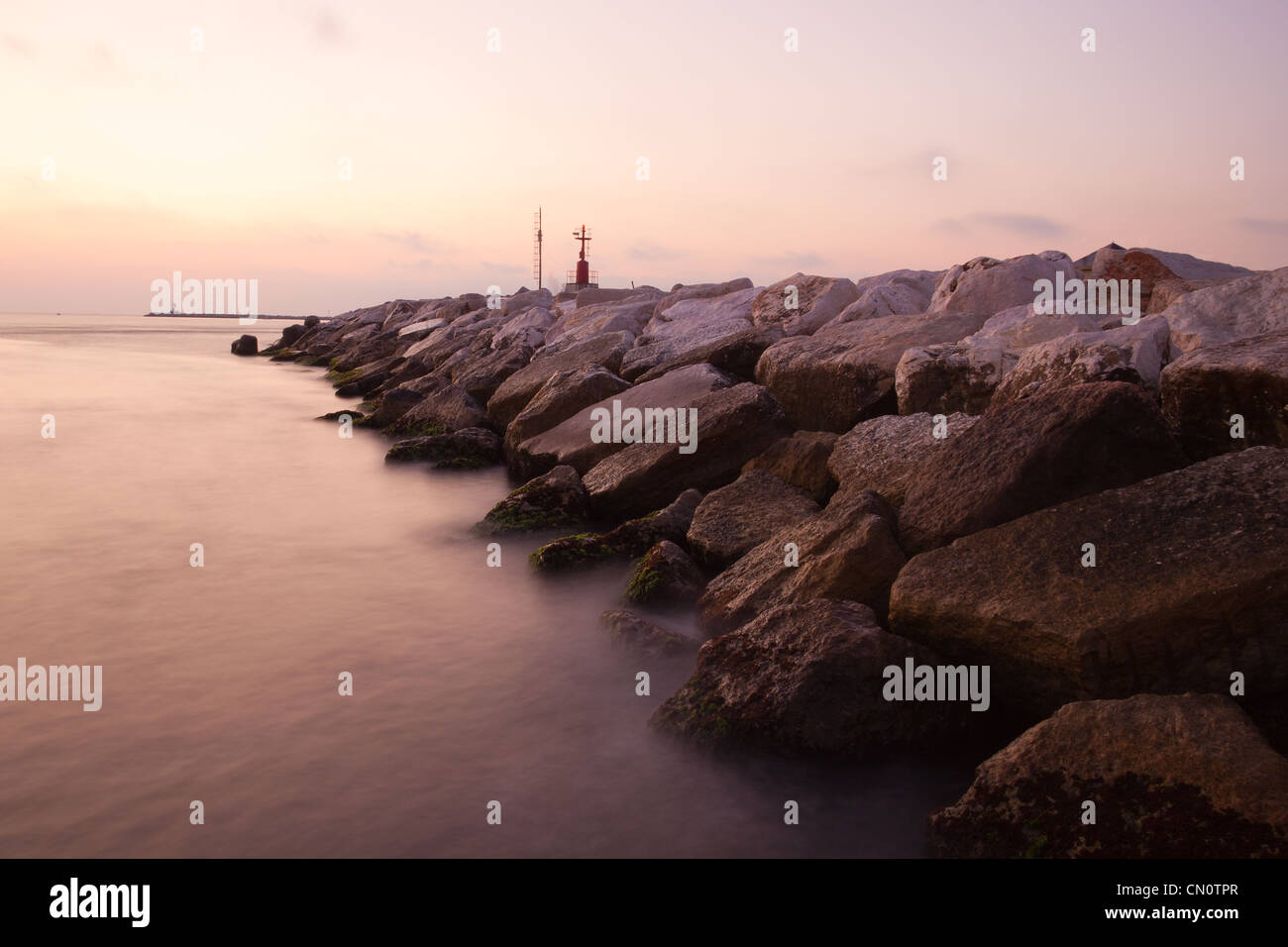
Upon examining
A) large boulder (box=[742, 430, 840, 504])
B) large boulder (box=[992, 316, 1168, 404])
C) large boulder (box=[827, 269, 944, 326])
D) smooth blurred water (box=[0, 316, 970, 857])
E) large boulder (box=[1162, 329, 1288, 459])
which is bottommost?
smooth blurred water (box=[0, 316, 970, 857])

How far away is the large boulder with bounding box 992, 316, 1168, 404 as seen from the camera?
7141 millimetres

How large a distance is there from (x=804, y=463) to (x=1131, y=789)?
17.1 ft

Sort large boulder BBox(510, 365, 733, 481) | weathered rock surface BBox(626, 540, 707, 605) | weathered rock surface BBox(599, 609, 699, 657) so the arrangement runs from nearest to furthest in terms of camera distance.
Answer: weathered rock surface BBox(599, 609, 699, 657), weathered rock surface BBox(626, 540, 707, 605), large boulder BBox(510, 365, 733, 481)

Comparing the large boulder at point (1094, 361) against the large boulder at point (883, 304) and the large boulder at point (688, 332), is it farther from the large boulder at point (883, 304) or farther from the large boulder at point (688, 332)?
the large boulder at point (688, 332)

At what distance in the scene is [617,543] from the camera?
816 cm

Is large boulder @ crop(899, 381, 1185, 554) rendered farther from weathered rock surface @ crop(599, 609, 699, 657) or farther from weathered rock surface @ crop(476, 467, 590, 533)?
weathered rock surface @ crop(476, 467, 590, 533)

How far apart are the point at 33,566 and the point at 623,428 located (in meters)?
6.05

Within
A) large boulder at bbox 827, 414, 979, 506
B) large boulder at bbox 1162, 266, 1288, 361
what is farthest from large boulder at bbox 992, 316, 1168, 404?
large boulder at bbox 827, 414, 979, 506

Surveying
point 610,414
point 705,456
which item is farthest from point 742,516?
point 610,414

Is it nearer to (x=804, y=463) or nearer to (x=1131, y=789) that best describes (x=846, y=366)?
(x=804, y=463)

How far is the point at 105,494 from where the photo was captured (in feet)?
39.3

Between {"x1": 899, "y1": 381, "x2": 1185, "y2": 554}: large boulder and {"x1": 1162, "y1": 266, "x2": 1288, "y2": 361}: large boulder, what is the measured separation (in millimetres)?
2692
